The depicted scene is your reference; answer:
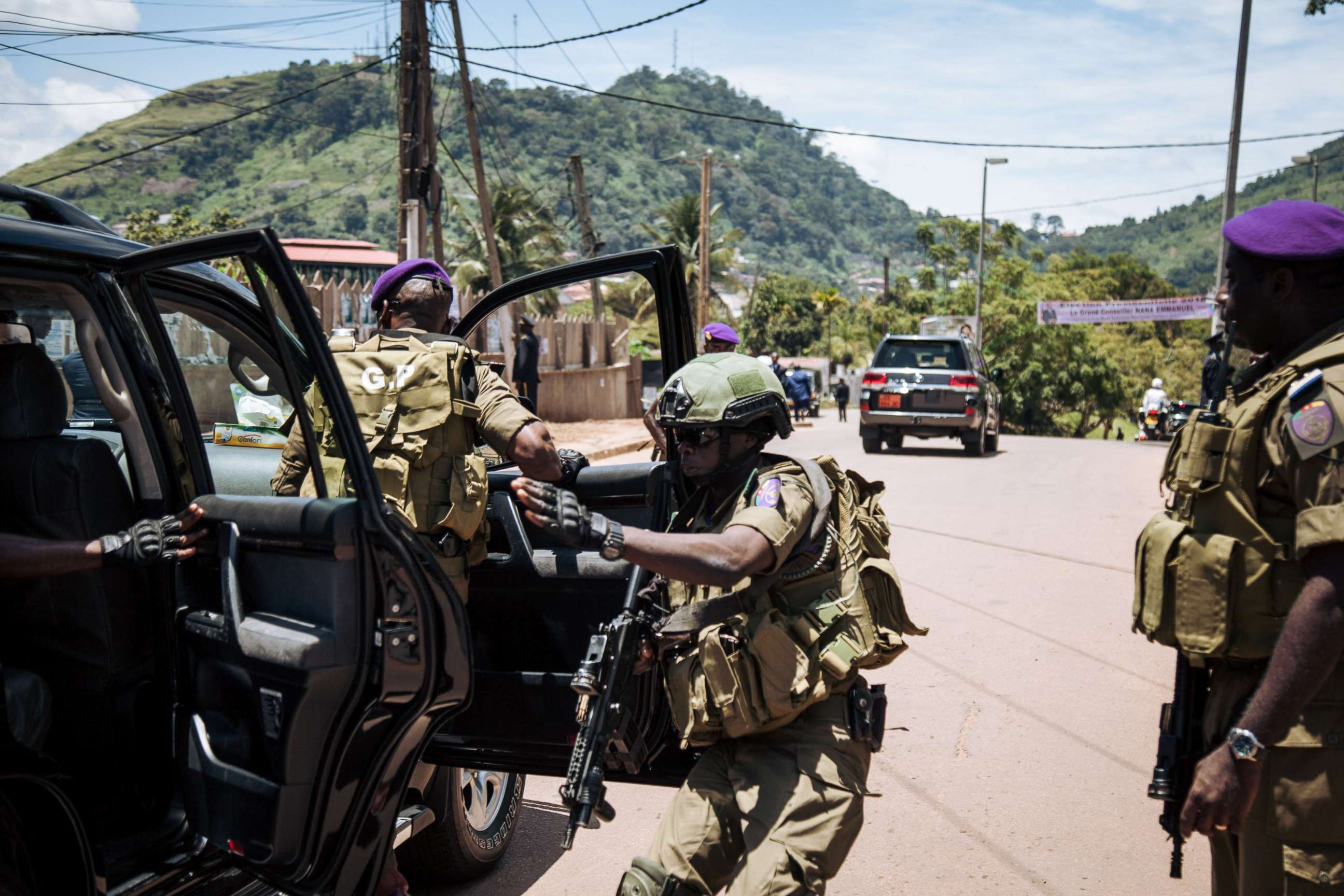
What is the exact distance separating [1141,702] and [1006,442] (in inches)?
707

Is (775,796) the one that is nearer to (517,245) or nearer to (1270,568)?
(1270,568)

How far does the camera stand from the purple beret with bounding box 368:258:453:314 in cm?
335

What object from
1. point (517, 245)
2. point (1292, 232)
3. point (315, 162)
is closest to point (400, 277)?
point (1292, 232)

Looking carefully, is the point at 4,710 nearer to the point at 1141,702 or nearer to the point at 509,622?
the point at 509,622

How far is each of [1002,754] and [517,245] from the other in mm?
49521

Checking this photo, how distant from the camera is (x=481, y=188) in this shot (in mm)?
19500

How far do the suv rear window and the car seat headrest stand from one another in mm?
15880

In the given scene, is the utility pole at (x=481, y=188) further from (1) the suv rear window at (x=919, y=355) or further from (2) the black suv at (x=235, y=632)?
(2) the black suv at (x=235, y=632)

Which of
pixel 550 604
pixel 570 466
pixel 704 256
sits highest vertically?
pixel 704 256

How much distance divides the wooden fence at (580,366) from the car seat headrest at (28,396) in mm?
15506

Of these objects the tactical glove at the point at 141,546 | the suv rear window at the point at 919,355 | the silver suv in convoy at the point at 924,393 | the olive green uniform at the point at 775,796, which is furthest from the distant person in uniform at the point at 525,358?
the olive green uniform at the point at 775,796

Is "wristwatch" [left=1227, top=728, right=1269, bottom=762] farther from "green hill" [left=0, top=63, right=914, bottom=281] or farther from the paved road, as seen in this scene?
"green hill" [left=0, top=63, right=914, bottom=281]

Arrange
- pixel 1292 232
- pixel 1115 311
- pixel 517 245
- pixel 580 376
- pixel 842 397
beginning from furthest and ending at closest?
pixel 517 245 < pixel 1115 311 < pixel 842 397 < pixel 580 376 < pixel 1292 232

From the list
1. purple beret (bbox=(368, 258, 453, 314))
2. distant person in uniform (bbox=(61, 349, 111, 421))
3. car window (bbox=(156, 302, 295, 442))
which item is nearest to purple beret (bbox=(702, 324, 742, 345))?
car window (bbox=(156, 302, 295, 442))
